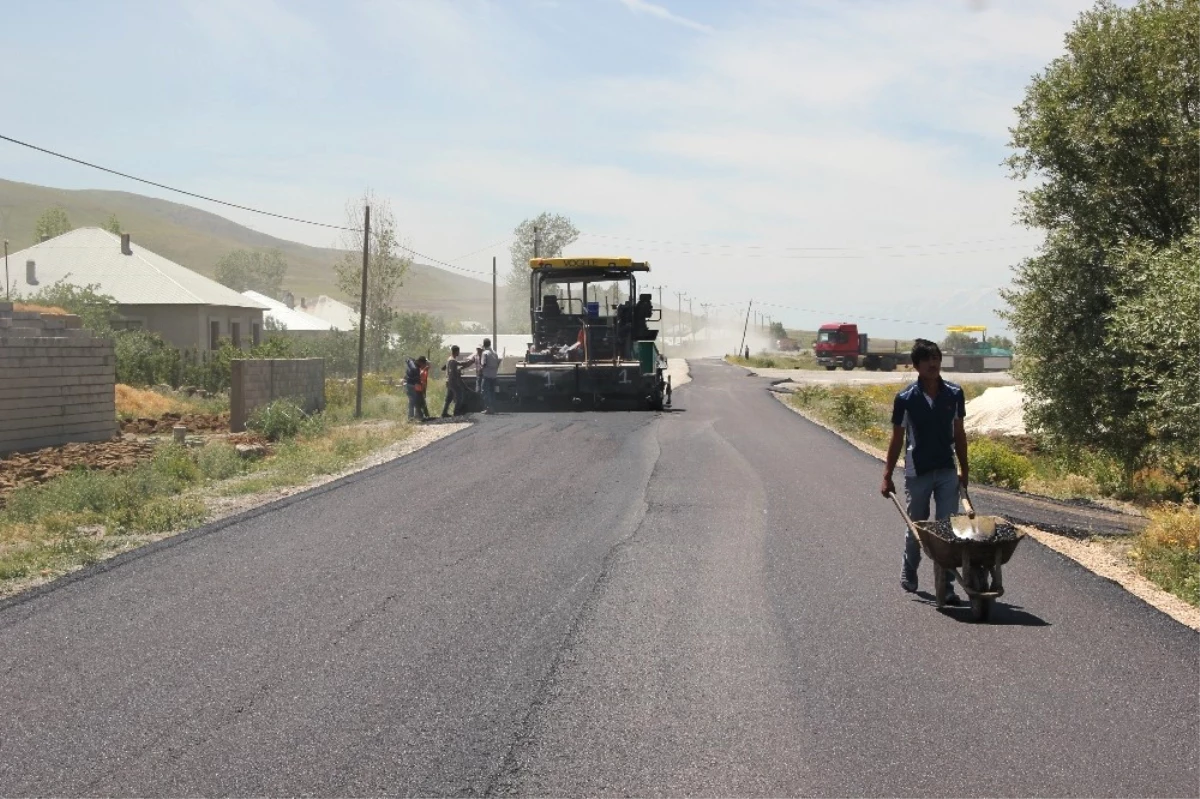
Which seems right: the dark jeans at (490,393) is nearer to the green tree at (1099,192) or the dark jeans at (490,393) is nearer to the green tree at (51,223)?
the green tree at (1099,192)

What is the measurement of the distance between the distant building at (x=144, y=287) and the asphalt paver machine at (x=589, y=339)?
2363 centimetres

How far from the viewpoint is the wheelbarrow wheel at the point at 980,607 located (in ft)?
27.7

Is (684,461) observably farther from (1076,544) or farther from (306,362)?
(306,362)

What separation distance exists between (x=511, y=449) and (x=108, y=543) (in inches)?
357

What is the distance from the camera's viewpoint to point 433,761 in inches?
222

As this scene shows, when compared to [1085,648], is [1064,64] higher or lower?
higher

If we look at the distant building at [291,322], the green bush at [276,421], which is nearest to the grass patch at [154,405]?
the green bush at [276,421]

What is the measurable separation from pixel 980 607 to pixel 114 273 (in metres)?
51.3

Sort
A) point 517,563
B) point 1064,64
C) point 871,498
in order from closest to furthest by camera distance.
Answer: point 517,563, point 871,498, point 1064,64

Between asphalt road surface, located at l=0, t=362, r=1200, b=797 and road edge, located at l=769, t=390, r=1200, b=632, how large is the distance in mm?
298

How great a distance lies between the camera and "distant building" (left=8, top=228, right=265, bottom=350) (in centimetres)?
5162

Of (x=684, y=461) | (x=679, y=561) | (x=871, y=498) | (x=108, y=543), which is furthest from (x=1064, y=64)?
(x=108, y=543)

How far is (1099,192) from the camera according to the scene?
26.4 meters

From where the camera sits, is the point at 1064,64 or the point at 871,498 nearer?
the point at 871,498
